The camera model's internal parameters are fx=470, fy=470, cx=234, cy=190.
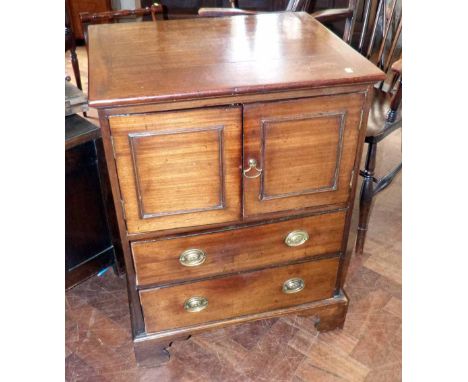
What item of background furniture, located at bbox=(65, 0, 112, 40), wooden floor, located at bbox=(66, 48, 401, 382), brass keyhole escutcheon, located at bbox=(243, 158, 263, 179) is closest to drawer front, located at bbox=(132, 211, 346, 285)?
brass keyhole escutcheon, located at bbox=(243, 158, 263, 179)

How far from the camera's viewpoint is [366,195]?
1.73 m

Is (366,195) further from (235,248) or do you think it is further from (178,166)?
(178,166)

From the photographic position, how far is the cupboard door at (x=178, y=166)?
1002mm

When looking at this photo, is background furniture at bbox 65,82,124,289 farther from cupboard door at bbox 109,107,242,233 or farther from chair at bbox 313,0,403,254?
chair at bbox 313,0,403,254

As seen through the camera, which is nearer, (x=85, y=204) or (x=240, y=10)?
(x=85, y=204)

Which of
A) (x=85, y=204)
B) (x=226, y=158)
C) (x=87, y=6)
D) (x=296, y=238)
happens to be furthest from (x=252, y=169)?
(x=87, y=6)

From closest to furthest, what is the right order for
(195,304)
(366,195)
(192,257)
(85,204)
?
1. (192,257)
2. (195,304)
3. (85,204)
4. (366,195)

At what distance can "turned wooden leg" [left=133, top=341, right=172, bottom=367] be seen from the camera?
55.6 inches

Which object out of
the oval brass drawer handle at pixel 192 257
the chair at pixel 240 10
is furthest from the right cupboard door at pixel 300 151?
the chair at pixel 240 10

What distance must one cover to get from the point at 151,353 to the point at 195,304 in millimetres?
247

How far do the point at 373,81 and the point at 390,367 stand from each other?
93 cm

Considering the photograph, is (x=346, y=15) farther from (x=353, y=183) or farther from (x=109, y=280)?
(x=109, y=280)

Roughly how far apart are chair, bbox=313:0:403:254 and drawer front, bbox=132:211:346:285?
45cm
